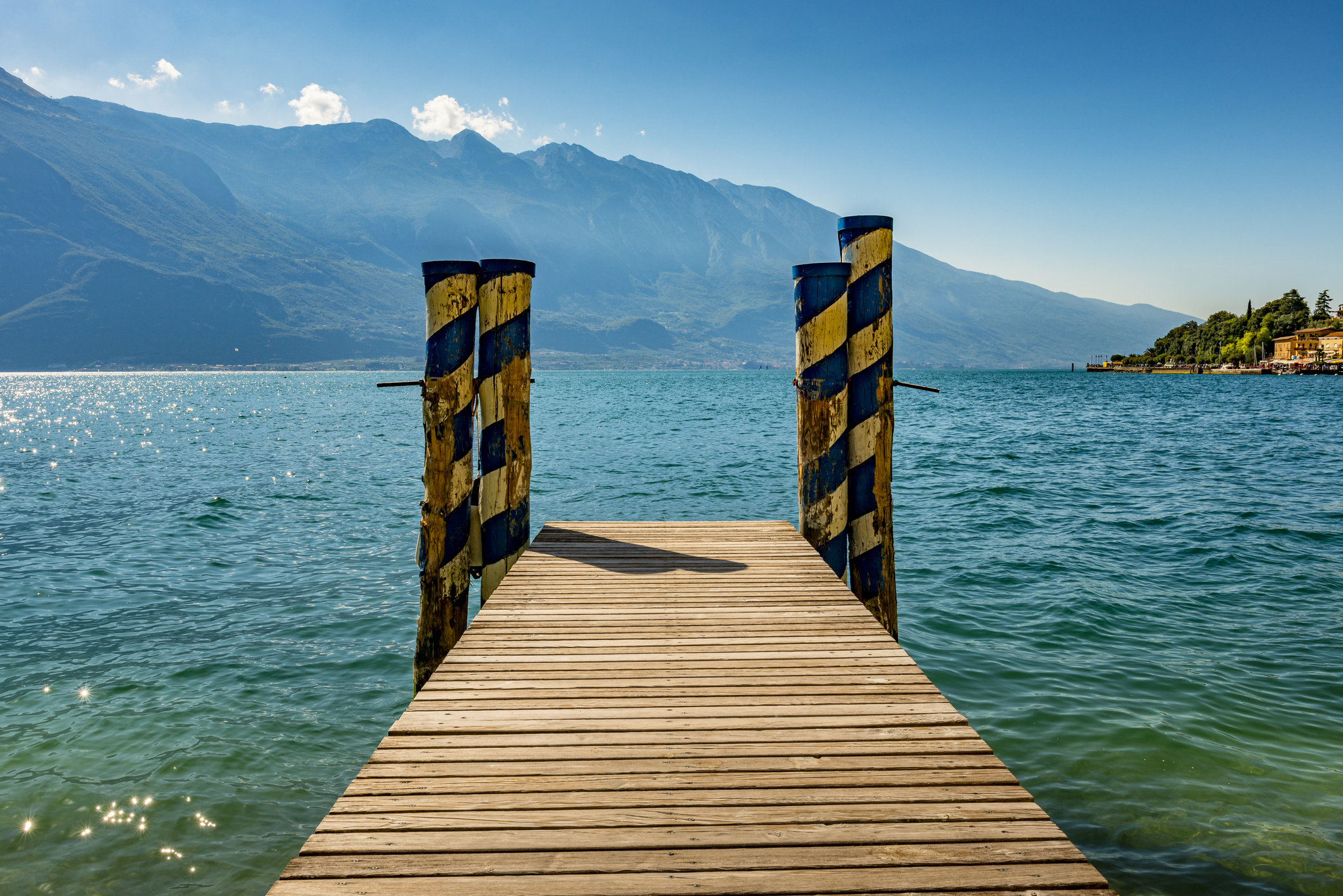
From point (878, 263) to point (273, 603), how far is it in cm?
817

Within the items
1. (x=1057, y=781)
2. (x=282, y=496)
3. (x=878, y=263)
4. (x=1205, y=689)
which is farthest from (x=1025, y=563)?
(x=282, y=496)

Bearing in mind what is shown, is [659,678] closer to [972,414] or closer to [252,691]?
[252,691]

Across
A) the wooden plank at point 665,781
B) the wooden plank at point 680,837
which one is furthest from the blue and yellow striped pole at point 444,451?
the wooden plank at point 680,837

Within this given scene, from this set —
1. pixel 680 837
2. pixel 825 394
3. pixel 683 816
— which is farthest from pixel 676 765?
pixel 825 394

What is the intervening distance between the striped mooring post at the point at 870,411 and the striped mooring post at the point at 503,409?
2.73 metres

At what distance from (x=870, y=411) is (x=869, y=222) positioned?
4.98ft

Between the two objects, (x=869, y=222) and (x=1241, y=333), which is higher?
(x=1241, y=333)

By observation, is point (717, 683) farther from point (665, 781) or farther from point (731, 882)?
point (731, 882)

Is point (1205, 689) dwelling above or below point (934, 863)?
below

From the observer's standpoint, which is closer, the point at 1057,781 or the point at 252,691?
the point at 1057,781

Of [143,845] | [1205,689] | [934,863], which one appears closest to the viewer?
[934,863]

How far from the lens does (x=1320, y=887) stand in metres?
3.89

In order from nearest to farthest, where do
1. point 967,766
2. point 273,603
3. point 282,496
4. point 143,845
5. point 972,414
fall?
1. point 967,766
2. point 143,845
3. point 273,603
4. point 282,496
5. point 972,414

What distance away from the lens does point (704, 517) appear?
13.6 m
